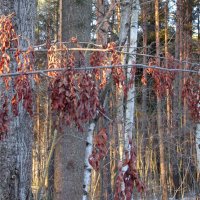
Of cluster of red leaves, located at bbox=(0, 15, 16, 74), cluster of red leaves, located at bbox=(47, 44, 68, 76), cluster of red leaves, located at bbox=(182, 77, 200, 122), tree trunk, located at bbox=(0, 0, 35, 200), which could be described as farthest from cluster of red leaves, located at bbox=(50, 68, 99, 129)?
tree trunk, located at bbox=(0, 0, 35, 200)

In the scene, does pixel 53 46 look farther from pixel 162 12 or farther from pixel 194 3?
pixel 194 3

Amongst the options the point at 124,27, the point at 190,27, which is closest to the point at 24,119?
the point at 124,27

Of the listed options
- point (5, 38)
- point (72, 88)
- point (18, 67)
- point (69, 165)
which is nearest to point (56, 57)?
point (18, 67)

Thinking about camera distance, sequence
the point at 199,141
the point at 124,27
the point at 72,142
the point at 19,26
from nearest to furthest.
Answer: the point at 19,26, the point at 124,27, the point at 72,142, the point at 199,141

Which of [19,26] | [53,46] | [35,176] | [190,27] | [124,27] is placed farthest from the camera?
[190,27]

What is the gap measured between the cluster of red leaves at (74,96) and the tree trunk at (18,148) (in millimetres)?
2004

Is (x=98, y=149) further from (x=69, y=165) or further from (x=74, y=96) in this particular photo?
(x=69, y=165)

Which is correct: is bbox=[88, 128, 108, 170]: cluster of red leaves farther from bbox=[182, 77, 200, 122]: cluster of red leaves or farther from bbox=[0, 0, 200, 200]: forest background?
bbox=[182, 77, 200, 122]: cluster of red leaves

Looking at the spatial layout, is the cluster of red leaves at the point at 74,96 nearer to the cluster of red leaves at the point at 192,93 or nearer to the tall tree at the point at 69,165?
the cluster of red leaves at the point at 192,93

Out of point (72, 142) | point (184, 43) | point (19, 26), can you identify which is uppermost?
point (184, 43)

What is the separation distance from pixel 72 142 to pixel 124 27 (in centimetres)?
219

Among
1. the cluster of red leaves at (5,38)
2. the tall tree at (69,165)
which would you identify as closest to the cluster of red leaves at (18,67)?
the cluster of red leaves at (5,38)

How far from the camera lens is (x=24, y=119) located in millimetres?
5270

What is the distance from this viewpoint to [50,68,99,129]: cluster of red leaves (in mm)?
3154
